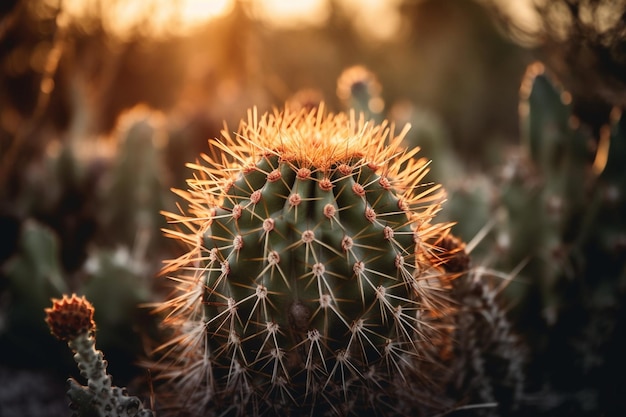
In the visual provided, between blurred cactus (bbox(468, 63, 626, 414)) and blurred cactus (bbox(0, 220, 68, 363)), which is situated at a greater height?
blurred cactus (bbox(0, 220, 68, 363))

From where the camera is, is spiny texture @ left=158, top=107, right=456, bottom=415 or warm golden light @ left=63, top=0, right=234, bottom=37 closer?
spiny texture @ left=158, top=107, right=456, bottom=415

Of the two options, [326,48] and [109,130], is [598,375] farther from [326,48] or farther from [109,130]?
[326,48]

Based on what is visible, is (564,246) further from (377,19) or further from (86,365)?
(377,19)

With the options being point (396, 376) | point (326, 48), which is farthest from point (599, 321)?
point (326, 48)

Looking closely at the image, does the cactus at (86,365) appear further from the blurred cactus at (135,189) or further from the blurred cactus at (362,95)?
the blurred cactus at (362,95)

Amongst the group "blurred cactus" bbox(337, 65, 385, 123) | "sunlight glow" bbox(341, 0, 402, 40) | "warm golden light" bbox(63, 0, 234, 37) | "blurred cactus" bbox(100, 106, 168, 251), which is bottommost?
"blurred cactus" bbox(337, 65, 385, 123)

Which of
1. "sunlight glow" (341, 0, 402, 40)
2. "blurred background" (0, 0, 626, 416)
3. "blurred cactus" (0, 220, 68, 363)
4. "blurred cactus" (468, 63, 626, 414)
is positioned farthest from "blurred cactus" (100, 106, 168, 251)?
"sunlight glow" (341, 0, 402, 40)

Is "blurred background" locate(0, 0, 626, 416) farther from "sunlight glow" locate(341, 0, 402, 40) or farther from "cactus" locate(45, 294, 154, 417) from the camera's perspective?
"sunlight glow" locate(341, 0, 402, 40)
